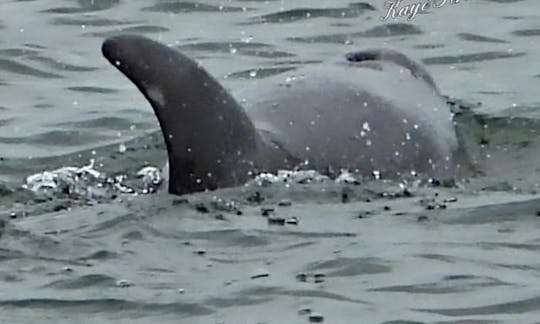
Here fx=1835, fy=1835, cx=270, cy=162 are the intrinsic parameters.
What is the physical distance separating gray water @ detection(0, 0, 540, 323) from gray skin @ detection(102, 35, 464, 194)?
0.17 m

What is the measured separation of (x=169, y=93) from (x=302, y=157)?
101 centimetres

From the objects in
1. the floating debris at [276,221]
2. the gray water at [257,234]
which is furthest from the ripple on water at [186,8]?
the floating debris at [276,221]

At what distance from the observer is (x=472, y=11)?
1580 centimetres

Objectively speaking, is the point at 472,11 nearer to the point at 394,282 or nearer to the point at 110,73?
the point at 110,73

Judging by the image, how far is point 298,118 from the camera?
10383 mm

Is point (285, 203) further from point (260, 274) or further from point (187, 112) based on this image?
point (260, 274)

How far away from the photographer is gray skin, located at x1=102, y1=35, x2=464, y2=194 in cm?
932

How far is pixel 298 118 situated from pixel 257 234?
133cm

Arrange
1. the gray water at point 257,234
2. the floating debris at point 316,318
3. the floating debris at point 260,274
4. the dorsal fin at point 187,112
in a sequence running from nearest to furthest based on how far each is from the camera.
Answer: the floating debris at point 316,318 < the gray water at point 257,234 < the floating debris at point 260,274 < the dorsal fin at point 187,112

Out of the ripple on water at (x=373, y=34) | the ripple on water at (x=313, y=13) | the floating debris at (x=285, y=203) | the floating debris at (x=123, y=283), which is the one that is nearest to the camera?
the floating debris at (x=123, y=283)

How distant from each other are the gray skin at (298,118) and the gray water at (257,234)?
0.17 meters

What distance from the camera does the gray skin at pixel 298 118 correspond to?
932 centimetres

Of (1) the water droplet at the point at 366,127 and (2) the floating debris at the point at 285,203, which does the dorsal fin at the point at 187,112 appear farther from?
(1) the water droplet at the point at 366,127

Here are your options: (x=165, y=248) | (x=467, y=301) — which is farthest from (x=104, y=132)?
(x=467, y=301)
